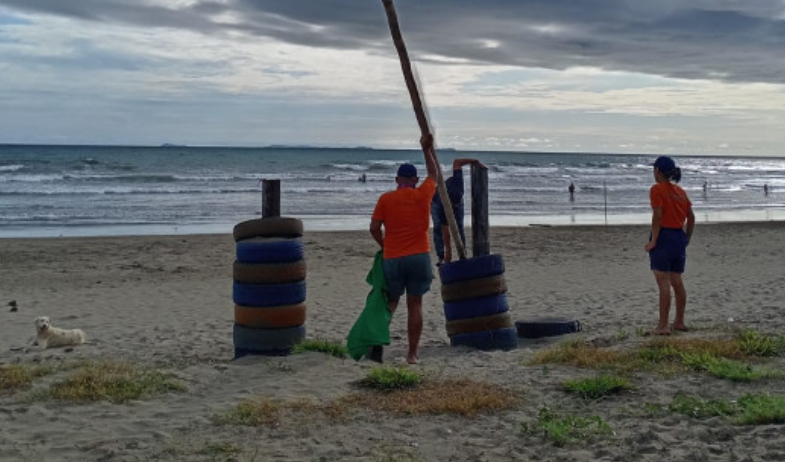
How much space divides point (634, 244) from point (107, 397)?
16243 millimetres

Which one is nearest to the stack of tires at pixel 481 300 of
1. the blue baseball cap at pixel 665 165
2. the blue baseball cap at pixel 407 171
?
the blue baseball cap at pixel 407 171

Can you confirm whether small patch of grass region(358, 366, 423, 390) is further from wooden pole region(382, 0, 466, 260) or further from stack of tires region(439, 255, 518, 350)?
wooden pole region(382, 0, 466, 260)

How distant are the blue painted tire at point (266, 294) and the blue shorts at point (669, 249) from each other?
356cm

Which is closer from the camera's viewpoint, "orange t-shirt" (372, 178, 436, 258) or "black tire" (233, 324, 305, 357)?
"orange t-shirt" (372, 178, 436, 258)

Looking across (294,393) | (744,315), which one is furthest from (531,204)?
(294,393)

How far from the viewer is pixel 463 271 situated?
859 cm

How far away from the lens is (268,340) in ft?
26.2

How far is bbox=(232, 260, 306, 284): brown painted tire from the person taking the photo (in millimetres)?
Result: 7965

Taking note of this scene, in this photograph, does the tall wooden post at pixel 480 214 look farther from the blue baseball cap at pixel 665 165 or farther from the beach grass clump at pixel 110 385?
the beach grass clump at pixel 110 385

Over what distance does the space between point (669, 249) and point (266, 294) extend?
3920 millimetres

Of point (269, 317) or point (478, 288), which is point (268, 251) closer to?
point (269, 317)

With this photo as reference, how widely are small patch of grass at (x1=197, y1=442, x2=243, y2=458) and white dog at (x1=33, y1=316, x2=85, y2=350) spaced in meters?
4.42

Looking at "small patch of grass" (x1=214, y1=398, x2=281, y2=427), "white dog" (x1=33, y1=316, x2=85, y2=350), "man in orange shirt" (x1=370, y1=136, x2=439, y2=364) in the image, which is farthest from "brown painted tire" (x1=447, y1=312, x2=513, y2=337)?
"white dog" (x1=33, y1=316, x2=85, y2=350)

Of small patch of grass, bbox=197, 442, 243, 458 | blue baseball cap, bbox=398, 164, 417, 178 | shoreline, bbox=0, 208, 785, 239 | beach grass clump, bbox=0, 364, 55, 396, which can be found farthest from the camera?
shoreline, bbox=0, 208, 785, 239
